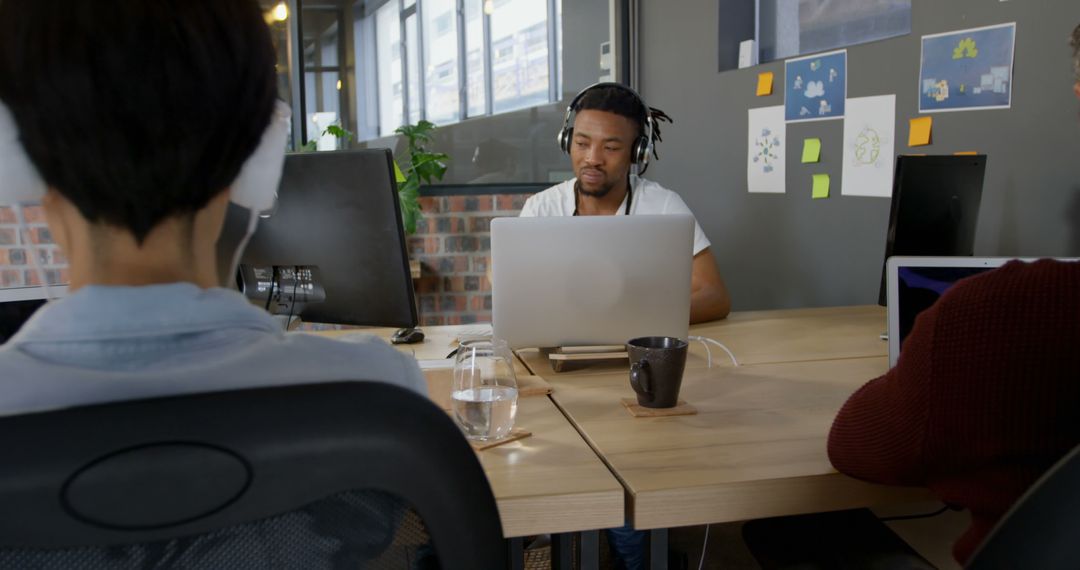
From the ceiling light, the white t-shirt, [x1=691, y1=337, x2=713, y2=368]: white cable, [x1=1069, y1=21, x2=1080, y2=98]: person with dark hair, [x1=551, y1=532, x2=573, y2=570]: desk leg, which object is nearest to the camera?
[x1=551, y1=532, x2=573, y2=570]: desk leg

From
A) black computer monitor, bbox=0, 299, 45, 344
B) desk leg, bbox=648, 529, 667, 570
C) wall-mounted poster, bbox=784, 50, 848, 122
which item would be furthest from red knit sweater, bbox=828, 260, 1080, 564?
wall-mounted poster, bbox=784, 50, 848, 122

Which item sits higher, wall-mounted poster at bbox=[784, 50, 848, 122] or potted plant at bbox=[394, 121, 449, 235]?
wall-mounted poster at bbox=[784, 50, 848, 122]

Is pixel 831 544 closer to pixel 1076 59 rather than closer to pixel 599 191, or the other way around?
pixel 1076 59

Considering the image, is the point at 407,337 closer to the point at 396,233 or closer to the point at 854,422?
the point at 396,233

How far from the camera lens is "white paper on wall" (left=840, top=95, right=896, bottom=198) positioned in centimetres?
262

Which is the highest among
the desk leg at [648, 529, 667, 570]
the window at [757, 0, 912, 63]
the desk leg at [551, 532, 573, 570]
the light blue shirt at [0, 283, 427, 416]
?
the window at [757, 0, 912, 63]

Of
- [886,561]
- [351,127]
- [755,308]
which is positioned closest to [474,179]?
[351,127]

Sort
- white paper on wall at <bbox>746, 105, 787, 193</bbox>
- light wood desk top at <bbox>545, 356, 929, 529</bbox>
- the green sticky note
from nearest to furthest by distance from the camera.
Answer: light wood desk top at <bbox>545, 356, 929, 529</bbox>, the green sticky note, white paper on wall at <bbox>746, 105, 787, 193</bbox>

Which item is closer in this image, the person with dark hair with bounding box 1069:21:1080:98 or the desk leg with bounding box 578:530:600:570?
the desk leg with bounding box 578:530:600:570

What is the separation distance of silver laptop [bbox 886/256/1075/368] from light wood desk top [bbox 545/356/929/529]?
0.13m

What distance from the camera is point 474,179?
13.7 feet

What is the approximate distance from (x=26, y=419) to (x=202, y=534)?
11cm

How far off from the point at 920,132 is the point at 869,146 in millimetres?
213

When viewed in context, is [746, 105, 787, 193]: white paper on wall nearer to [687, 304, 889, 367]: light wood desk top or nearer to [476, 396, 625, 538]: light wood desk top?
[687, 304, 889, 367]: light wood desk top
